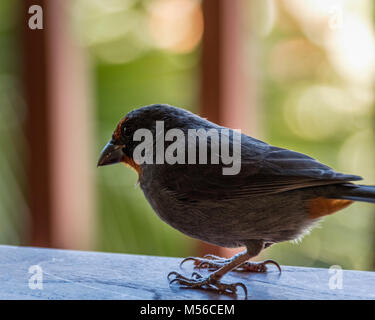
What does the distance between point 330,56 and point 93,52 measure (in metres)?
1.98

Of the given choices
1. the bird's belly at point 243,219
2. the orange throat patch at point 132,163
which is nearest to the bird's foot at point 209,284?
the bird's belly at point 243,219

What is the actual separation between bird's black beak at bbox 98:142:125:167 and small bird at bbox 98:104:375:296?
17 centimetres

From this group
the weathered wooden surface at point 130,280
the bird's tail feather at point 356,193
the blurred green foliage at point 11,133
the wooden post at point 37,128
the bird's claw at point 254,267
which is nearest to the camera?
the bird's tail feather at point 356,193

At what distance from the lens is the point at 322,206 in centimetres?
199

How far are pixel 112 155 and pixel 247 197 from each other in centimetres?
63

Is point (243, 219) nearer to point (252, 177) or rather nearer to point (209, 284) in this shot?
point (252, 177)

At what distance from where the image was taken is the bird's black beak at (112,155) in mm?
2234

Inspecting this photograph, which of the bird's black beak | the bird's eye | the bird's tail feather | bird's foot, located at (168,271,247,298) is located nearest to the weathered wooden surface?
bird's foot, located at (168,271,247,298)

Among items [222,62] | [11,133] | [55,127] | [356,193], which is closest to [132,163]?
[356,193]

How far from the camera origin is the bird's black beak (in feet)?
7.33

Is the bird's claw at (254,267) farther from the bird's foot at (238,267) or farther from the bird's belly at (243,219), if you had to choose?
the bird's belly at (243,219)

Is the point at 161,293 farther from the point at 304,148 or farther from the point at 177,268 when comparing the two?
the point at 304,148
